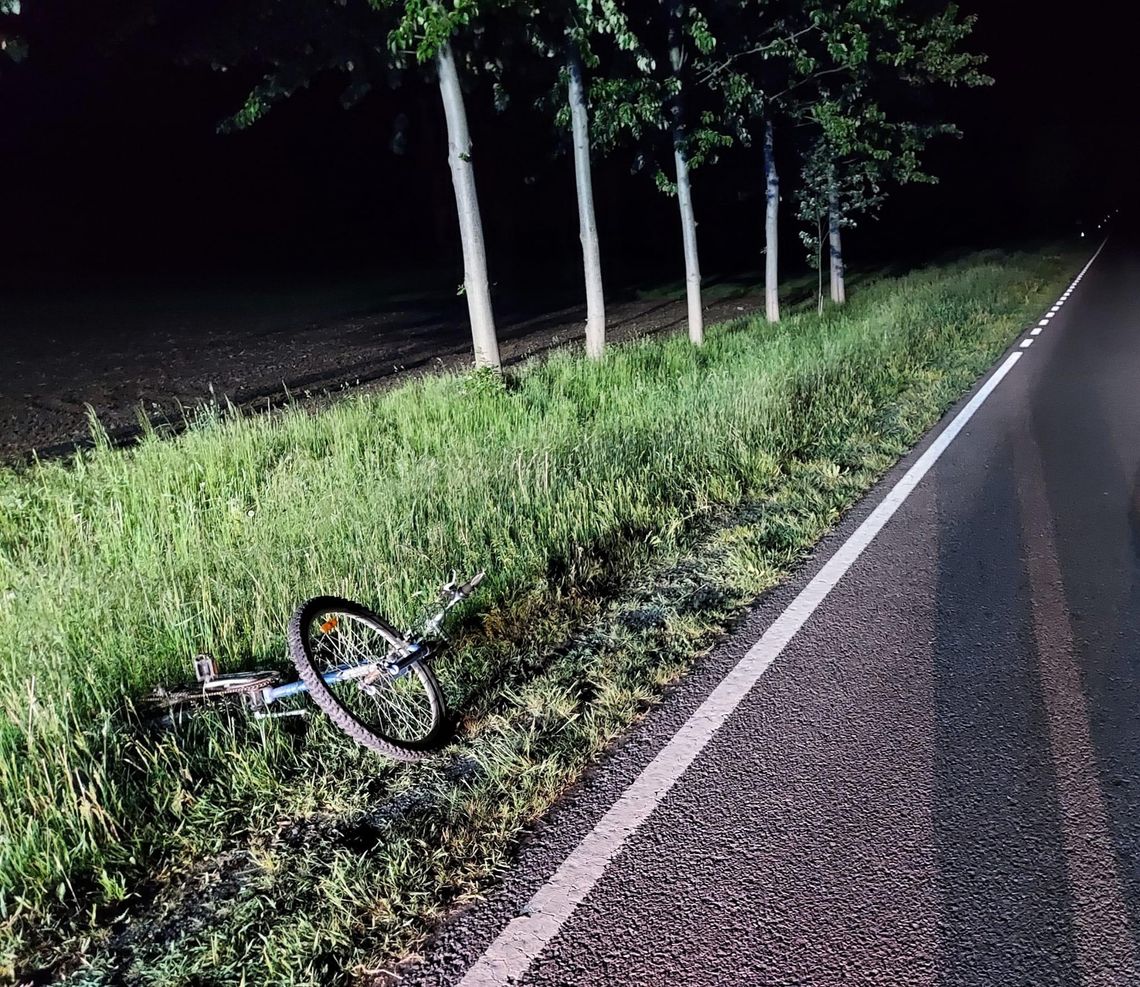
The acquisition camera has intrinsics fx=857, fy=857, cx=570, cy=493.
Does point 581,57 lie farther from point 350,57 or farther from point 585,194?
point 350,57

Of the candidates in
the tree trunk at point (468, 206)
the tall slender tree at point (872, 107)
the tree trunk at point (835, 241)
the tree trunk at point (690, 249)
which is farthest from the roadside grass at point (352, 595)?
the tree trunk at point (835, 241)

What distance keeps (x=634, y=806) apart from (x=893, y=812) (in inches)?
37.6

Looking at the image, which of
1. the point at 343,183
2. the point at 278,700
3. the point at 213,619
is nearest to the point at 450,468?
the point at 213,619

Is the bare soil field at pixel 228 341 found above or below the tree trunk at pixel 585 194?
below

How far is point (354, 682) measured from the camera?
3994mm

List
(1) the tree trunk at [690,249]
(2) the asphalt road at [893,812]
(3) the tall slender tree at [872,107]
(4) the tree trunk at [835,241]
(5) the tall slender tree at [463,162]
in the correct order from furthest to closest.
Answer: (4) the tree trunk at [835,241] < (3) the tall slender tree at [872,107] < (1) the tree trunk at [690,249] < (5) the tall slender tree at [463,162] < (2) the asphalt road at [893,812]

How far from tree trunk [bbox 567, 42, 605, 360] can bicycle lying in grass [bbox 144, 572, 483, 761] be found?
9.29 meters

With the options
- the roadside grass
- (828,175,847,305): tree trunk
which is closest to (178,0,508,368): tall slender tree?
the roadside grass

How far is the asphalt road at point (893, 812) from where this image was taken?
8.48ft

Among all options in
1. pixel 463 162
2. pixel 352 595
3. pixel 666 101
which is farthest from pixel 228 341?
pixel 352 595

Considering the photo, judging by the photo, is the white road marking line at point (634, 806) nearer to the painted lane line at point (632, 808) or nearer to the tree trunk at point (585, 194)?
the painted lane line at point (632, 808)

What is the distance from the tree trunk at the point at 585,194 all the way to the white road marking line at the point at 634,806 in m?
8.51

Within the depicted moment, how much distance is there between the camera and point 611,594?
5227 millimetres

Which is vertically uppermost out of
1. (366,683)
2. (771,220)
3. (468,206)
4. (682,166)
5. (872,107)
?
(872,107)
